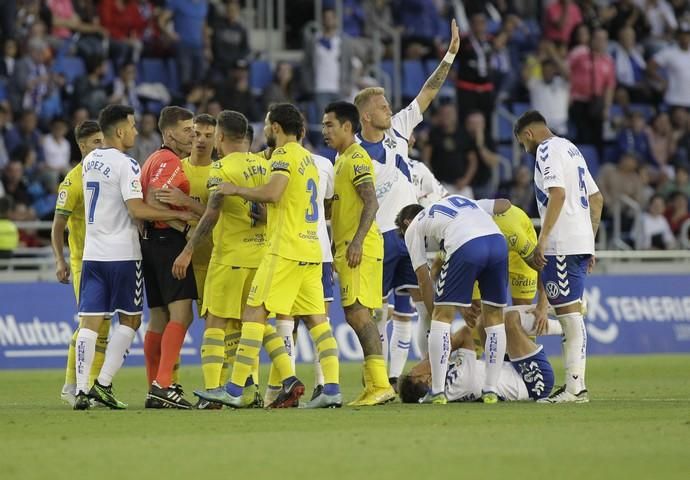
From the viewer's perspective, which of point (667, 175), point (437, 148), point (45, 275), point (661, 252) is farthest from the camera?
point (667, 175)

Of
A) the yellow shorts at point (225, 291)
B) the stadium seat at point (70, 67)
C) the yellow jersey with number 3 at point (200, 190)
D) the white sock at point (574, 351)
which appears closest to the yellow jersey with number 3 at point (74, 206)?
the yellow jersey with number 3 at point (200, 190)

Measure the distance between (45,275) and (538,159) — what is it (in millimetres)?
9406

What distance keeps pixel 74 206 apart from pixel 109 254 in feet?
2.97

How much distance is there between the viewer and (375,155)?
48.1 feet

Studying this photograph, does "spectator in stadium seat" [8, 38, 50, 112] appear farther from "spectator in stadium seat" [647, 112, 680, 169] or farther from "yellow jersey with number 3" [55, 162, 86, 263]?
"spectator in stadium seat" [647, 112, 680, 169]

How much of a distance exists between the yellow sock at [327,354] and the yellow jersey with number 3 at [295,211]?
0.62 meters

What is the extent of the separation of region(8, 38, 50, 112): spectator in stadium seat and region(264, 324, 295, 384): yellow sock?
1166 centimetres

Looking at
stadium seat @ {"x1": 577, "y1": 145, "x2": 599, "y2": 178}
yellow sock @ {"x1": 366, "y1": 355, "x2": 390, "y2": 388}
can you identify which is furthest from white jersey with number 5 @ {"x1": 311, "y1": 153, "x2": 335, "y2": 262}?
stadium seat @ {"x1": 577, "y1": 145, "x2": 599, "y2": 178}

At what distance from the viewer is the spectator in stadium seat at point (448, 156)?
2481cm

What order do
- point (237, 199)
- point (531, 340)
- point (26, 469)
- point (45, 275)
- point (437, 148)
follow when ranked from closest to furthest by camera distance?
point (26, 469) → point (237, 199) → point (531, 340) → point (45, 275) → point (437, 148)

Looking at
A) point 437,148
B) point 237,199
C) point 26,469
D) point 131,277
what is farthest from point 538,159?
point 437,148

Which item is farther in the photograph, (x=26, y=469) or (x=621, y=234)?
(x=621, y=234)

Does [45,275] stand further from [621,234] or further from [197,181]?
[621,234]

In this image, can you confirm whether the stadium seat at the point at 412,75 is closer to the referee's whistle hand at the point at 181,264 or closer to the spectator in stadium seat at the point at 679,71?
the spectator in stadium seat at the point at 679,71
